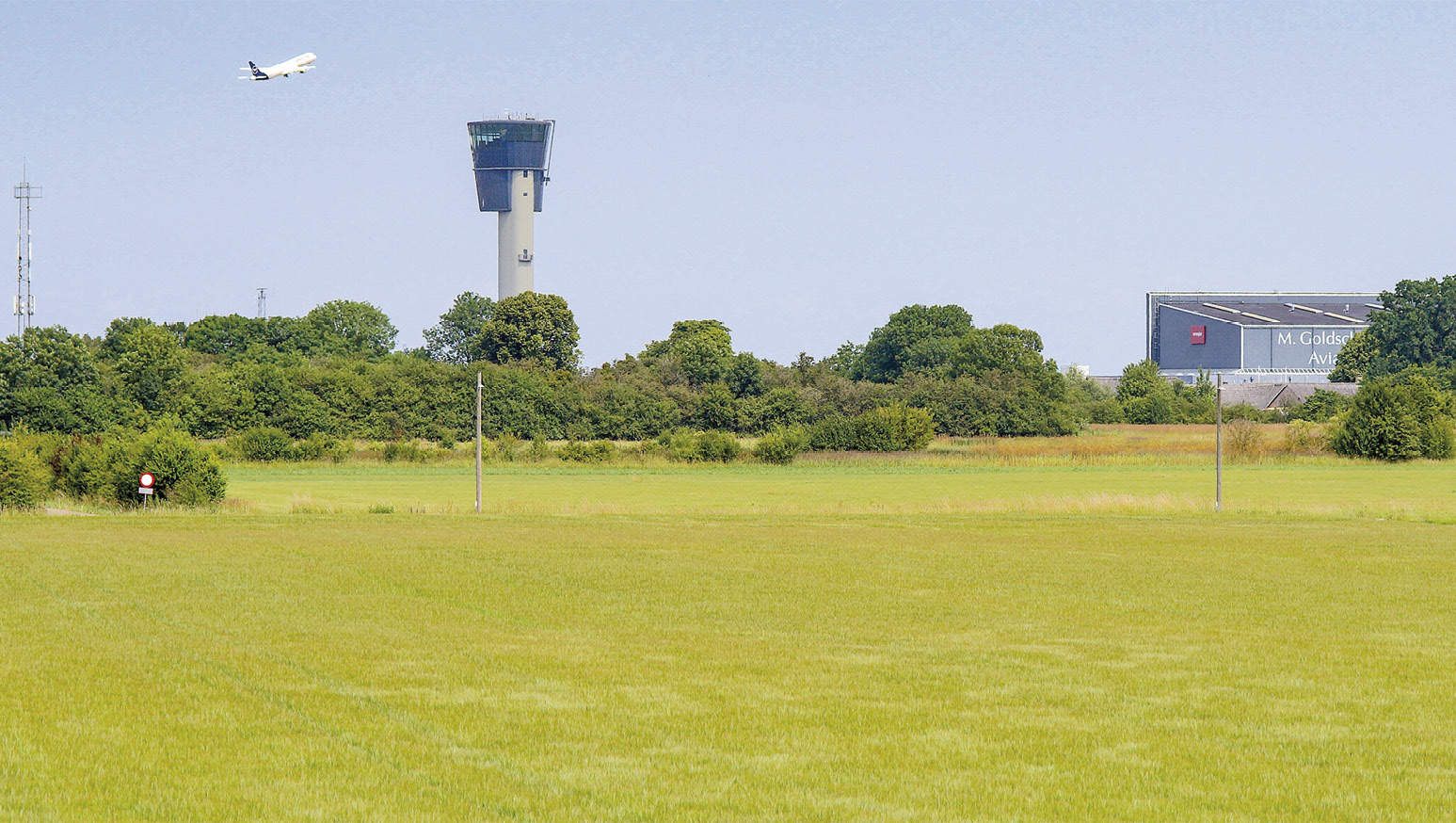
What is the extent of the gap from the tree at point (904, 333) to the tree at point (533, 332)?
34.8m

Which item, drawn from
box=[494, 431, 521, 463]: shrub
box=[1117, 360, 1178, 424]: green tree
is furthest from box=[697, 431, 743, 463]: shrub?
box=[1117, 360, 1178, 424]: green tree

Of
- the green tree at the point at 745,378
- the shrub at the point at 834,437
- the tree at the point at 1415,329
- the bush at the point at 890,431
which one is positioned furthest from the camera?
the tree at the point at 1415,329

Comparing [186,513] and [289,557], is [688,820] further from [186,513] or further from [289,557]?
[186,513]

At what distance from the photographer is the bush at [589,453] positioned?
91.3m

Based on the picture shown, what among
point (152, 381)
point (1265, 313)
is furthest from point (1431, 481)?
point (1265, 313)

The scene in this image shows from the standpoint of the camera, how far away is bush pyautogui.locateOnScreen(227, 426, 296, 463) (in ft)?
302

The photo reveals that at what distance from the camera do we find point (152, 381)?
339ft

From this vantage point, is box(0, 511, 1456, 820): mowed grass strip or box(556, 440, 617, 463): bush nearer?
Result: box(0, 511, 1456, 820): mowed grass strip

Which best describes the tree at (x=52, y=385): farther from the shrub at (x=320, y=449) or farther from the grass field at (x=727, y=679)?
the grass field at (x=727, y=679)

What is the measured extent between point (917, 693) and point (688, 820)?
195 inches

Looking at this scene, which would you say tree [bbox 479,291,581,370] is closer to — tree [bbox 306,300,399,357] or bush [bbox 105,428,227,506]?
tree [bbox 306,300,399,357]

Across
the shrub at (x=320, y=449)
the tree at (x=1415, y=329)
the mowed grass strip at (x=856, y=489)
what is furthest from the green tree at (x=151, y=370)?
the tree at (x=1415, y=329)

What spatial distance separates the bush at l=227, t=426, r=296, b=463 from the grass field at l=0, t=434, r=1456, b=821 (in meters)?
58.3

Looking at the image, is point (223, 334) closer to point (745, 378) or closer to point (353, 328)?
point (353, 328)
